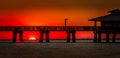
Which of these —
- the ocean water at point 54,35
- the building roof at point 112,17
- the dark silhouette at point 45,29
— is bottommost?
the ocean water at point 54,35

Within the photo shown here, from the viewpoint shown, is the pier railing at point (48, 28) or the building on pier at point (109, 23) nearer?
the building on pier at point (109, 23)

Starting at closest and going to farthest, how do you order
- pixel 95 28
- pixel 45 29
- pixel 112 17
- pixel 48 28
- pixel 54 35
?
pixel 112 17 < pixel 95 28 < pixel 45 29 < pixel 48 28 < pixel 54 35

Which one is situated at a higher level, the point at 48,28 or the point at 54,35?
the point at 48,28

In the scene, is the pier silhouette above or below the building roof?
below

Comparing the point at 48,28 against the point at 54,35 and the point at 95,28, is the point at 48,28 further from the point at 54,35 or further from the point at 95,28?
the point at 95,28

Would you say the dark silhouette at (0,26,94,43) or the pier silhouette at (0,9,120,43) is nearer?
the pier silhouette at (0,9,120,43)

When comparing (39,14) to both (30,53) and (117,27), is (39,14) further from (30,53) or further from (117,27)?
(30,53)

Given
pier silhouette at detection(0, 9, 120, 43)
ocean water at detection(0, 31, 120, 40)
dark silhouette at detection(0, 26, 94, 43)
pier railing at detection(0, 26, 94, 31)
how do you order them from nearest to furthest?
pier silhouette at detection(0, 9, 120, 43) → dark silhouette at detection(0, 26, 94, 43) → pier railing at detection(0, 26, 94, 31) → ocean water at detection(0, 31, 120, 40)

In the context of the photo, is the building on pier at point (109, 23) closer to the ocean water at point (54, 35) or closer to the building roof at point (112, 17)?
the building roof at point (112, 17)

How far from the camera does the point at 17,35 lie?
20.8 meters

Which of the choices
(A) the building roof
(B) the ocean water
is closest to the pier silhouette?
(A) the building roof

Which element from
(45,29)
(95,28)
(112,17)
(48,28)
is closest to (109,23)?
(112,17)

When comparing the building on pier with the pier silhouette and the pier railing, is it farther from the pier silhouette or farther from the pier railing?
the pier railing

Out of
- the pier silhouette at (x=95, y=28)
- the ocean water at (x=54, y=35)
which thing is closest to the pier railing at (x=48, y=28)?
the pier silhouette at (x=95, y=28)
